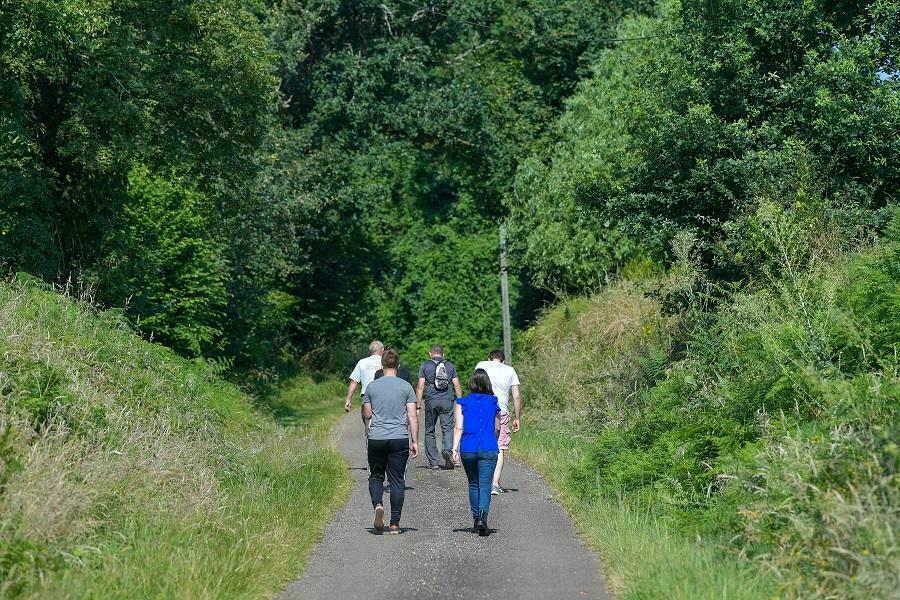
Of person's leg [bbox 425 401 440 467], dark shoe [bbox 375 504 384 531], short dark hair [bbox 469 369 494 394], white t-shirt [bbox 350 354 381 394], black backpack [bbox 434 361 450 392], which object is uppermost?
short dark hair [bbox 469 369 494 394]

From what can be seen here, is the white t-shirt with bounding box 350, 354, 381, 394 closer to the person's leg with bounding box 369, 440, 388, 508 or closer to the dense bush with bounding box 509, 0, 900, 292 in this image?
the person's leg with bounding box 369, 440, 388, 508

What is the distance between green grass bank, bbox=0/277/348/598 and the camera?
8109mm

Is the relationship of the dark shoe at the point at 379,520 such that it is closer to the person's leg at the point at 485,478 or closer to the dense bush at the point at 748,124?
the person's leg at the point at 485,478

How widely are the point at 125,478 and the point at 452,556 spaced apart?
3091 mm

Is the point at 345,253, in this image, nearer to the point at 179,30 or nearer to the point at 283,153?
the point at 283,153

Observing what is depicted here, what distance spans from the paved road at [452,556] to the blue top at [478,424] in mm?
918

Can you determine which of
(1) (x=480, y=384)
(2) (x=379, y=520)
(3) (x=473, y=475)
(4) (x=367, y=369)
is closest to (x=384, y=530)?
(2) (x=379, y=520)

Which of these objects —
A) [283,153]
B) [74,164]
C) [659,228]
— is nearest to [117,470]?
[659,228]

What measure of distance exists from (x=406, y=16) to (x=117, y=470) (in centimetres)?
3209

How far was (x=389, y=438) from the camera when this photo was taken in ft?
38.5

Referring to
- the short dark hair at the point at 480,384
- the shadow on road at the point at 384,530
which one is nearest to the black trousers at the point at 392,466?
the shadow on road at the point at 384,530

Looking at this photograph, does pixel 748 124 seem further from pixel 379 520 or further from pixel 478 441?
pixel 379 520

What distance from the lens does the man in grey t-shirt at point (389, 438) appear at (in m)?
11.7

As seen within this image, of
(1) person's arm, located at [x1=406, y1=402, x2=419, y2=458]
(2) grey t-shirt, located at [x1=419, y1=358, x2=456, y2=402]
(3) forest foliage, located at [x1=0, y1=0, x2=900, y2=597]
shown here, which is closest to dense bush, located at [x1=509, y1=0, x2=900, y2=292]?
(3) forest foliage, located at [x1=0, y1=0, x2=900, y2=597]
